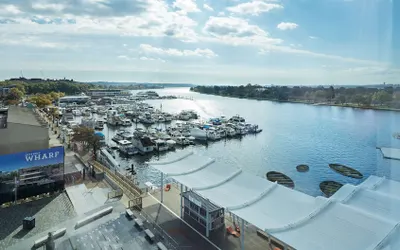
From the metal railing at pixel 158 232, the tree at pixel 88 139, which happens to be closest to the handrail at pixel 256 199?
the metal railing at pixel 158 232

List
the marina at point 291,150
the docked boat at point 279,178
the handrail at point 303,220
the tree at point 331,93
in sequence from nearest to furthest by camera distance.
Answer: the handrail at point 303,220
the docked boat at point 279,178
the marina at point 291,150
the tree at point 331,93

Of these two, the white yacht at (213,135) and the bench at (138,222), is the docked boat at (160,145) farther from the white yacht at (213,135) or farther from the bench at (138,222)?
the bench at (138,222)

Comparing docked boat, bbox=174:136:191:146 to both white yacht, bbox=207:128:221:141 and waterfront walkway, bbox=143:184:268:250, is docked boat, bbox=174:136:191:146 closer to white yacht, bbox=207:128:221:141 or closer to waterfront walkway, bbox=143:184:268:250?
white yacht, bbox=207:128:221:141

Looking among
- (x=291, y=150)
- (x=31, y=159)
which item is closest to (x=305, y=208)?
(x=31, y=159)

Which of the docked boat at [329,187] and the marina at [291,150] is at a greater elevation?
the marina at [291,150]

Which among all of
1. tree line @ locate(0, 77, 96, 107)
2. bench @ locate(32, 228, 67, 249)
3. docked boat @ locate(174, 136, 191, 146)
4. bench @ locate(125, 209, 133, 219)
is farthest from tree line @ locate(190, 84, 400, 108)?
tree line @ locate(0, 77, 96, 107)

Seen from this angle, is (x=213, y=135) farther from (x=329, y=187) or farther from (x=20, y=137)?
(x=20, y=137)

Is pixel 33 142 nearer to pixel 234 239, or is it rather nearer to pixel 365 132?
pixel 234 239
